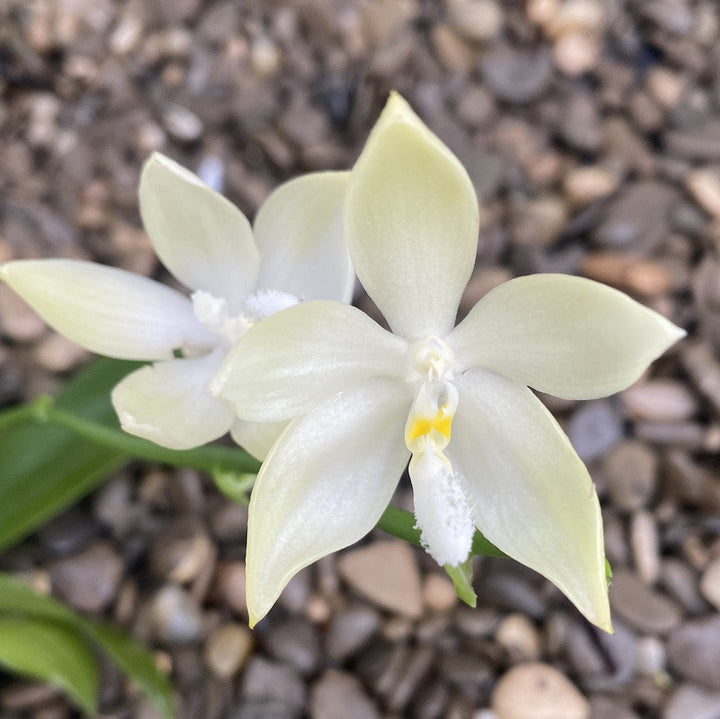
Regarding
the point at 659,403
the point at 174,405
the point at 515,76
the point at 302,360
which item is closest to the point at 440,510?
the point at 302,360

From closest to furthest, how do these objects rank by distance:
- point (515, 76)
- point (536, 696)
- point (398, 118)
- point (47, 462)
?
point (398, 118) < point (47, 462) < point (536, 696) < point (515, 76)

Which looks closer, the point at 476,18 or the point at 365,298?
the point at 365,298

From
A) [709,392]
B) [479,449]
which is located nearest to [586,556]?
[479,449]

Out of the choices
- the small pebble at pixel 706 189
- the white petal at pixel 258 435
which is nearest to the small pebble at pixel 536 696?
the white petal at pixel 258 435

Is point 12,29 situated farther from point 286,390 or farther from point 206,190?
point 286,390

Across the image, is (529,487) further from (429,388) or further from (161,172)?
(161,172)

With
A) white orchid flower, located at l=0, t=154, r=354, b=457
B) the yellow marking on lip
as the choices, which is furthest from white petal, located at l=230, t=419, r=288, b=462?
the yellow marking on lip

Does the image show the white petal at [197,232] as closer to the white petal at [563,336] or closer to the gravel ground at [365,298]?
the white petal at [563,336]

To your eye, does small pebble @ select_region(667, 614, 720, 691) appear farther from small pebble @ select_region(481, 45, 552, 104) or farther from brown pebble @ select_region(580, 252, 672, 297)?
small pebble @ select_region(481, 45, 552, 104)
